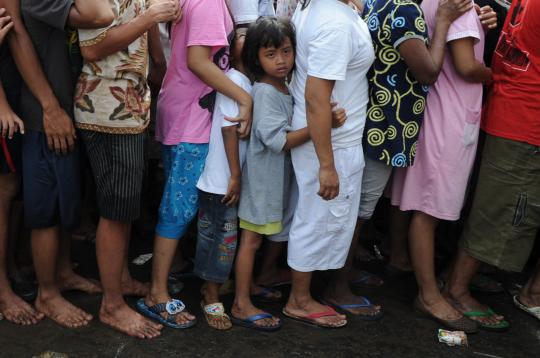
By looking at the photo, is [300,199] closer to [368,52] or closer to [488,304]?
[368,52]

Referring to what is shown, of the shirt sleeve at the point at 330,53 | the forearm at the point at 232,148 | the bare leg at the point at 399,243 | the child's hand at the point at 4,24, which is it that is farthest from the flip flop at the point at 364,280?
the child's hand at the point at 4,24

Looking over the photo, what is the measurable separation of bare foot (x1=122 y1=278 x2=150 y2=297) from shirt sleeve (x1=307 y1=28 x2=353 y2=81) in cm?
162

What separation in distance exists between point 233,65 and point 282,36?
371 mm

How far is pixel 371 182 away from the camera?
329 centimetres

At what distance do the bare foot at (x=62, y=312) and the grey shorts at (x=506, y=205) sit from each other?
2.11 m

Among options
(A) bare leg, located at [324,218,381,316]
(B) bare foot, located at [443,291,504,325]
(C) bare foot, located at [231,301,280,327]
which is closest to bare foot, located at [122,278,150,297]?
(C) bare foot, located at [231,301,280,327]

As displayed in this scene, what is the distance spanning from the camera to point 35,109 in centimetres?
290

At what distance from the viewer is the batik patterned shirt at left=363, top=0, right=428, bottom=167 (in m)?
2.97

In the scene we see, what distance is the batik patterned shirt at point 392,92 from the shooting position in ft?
9.73

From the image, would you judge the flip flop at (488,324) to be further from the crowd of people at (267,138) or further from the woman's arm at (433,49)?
the woman's arm at (433,49)

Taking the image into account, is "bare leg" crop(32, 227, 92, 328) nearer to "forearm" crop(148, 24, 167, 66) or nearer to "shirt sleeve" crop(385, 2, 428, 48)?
"forearm" crop(148, 24, 167, 66)

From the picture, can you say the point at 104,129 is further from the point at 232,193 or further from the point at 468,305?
the point at 468,305

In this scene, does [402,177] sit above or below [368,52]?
below

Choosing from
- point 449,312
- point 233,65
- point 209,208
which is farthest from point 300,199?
point 449,312
